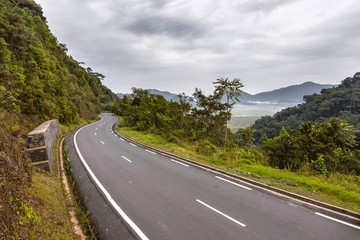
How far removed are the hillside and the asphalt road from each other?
2535 inches

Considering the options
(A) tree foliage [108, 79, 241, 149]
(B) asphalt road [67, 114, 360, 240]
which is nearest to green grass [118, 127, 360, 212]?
(B) asphalt road [67, 114, 360, 240]

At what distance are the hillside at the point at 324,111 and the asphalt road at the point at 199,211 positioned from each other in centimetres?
6438

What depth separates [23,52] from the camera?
58.1 ft

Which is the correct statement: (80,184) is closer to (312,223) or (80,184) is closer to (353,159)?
(312,223)

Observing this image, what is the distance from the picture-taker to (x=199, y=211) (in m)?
5.77

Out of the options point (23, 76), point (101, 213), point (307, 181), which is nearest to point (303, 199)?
point (307, 181)

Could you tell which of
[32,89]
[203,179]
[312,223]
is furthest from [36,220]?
[32,89]

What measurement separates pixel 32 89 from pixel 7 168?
1482 centimetres

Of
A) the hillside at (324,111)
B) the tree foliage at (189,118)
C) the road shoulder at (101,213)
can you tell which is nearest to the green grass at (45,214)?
the road shoulder at (101,213)

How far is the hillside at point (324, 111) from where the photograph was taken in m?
70.9

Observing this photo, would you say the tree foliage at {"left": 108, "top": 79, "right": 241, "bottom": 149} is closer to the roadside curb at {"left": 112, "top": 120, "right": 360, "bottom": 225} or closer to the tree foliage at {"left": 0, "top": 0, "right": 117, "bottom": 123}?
the tree foliage at {"left": 0, "top": 0, "right": 117, "bottom": 123}

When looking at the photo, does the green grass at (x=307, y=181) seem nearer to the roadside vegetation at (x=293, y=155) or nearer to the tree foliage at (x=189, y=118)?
the roadside vegetation at (x=293, y=155)

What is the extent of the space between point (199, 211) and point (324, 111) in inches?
3976

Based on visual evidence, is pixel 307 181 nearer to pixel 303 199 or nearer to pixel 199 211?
pixel 303 199
